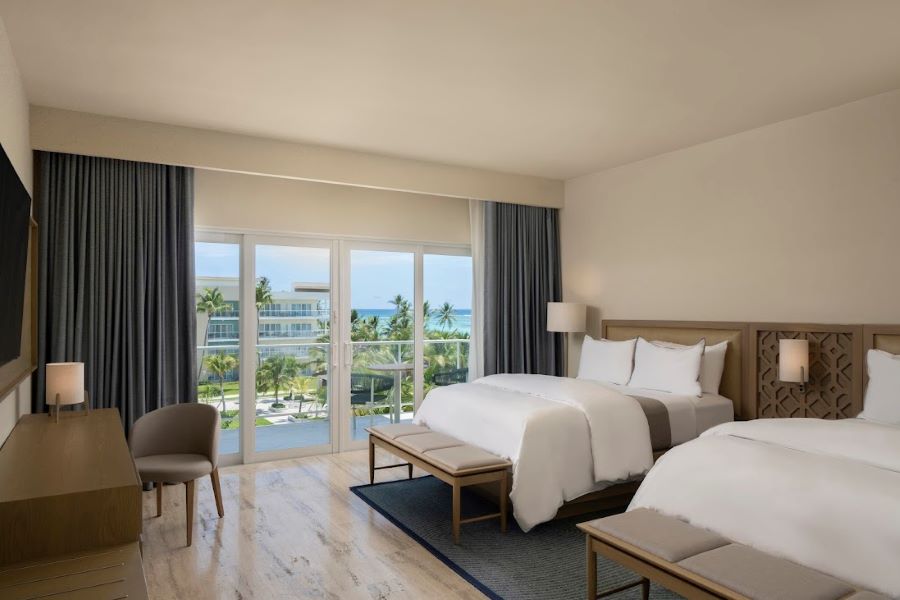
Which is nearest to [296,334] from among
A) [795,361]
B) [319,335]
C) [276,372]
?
[319,335]

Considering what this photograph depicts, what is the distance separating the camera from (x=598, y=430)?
389cm

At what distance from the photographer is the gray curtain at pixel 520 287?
6172mm

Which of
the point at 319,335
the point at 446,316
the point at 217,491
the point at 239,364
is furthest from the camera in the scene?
the point at 446,316

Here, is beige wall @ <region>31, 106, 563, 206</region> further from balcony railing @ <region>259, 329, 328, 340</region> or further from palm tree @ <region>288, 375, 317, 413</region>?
palm tree @ <region>288, 375, 317, 413</region>

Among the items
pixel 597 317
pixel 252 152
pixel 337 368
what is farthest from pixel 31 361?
pixel 597 317

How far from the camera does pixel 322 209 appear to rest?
221 inches

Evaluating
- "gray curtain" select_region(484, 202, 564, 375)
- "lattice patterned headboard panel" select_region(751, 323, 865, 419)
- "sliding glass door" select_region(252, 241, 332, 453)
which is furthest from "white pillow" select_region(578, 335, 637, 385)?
"sliding glass door" select_region(252, 241, 332, 453)

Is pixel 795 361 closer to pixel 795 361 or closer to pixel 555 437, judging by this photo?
pixel 795 361

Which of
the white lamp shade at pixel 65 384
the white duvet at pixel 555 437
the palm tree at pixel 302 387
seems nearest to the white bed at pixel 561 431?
the white duvet at pixel 555 437

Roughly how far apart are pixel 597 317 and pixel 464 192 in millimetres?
1808

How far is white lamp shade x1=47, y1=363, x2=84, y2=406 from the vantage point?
3.50 m

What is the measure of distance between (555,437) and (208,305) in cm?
309

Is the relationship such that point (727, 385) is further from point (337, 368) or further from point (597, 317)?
point (337, 368)

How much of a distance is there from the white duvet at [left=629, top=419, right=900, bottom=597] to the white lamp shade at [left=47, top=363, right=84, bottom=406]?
3.17 meters
